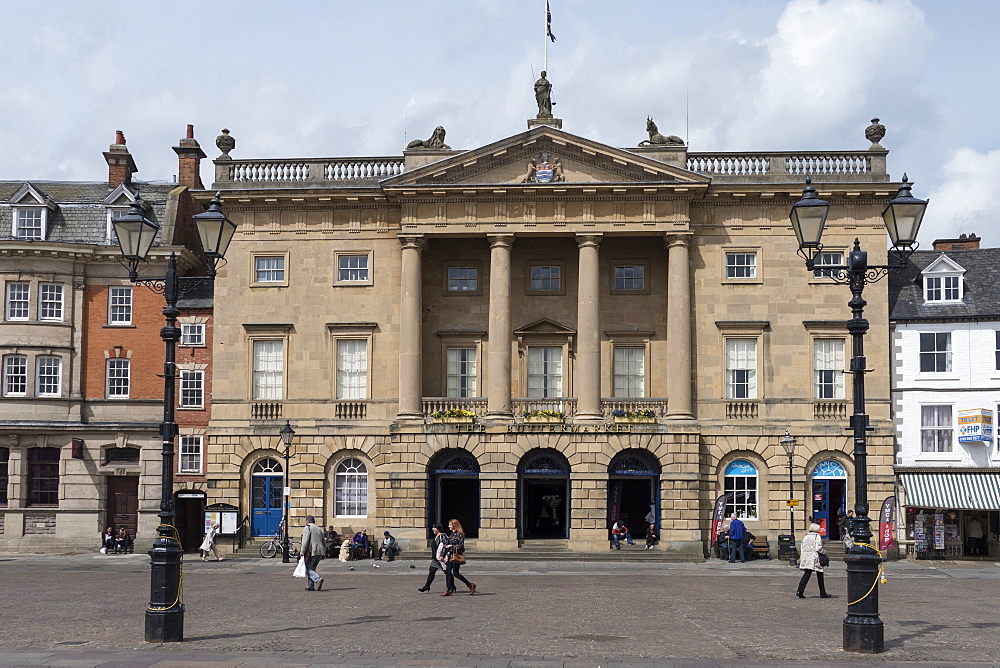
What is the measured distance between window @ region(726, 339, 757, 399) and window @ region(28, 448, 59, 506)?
1119 inches

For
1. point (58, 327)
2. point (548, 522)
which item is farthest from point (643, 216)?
point (58, 327)

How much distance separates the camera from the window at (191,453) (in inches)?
1944

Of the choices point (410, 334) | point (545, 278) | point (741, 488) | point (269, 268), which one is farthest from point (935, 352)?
point (269, 268)

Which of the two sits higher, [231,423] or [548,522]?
[231,423]

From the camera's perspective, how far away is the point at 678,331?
46812 mm

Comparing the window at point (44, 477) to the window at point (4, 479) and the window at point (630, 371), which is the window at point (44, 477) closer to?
the window at point (4, 479)

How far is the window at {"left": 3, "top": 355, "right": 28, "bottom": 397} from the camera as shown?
49000 millimetres

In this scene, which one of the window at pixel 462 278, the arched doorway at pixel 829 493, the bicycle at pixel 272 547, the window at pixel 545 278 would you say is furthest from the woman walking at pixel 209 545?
the arched doorway at pixel 829 493

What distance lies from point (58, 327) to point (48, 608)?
2483cm

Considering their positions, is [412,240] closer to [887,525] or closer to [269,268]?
[269,268]

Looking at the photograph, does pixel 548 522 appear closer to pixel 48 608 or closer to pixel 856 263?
pixel 48 608

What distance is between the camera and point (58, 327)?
162ft

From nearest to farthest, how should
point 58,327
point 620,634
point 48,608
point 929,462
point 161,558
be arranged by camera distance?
point 161,558
point 620,634
point 48,608
point 929,462
point 58,327

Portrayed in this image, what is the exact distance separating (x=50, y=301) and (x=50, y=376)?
3203mm
